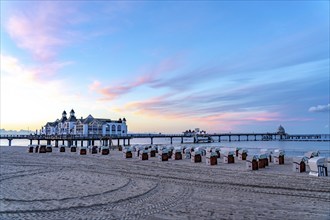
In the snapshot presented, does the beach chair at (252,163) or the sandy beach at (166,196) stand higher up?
the beach chair at (252,163)

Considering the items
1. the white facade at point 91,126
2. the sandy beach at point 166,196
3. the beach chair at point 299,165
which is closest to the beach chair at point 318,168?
the sandy beach at point 166,196

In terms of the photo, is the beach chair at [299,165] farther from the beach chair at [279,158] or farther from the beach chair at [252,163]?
the beach chair at [279,158]

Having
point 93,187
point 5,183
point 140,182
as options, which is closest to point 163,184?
point 140,182

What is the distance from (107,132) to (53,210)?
75737 millimetres

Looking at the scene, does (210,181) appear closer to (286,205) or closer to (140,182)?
(140,182)

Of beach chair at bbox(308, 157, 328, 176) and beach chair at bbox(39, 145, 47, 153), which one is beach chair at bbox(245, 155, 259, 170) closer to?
Answer: beach chair at bbox(308, 157, 328, 176)

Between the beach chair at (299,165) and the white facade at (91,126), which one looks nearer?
the beach chair at (299,165)

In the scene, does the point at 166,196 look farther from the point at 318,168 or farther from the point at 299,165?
the point at 299,165

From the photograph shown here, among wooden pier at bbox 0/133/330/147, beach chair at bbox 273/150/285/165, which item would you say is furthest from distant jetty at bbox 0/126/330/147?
beach chair at bbox 273/150/285/165

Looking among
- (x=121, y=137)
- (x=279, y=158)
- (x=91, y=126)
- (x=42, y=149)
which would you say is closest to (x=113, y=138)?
(x=121, y=137)

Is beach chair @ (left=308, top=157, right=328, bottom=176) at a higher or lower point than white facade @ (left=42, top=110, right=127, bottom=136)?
lower

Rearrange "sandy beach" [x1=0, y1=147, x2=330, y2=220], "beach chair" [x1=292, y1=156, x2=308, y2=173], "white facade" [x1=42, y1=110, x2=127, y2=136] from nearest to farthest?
"sandy beach" [x1=0, y1=147, x2=330, y2=220], "beach chair" [x1=292, y1=156, x2=308, y2=173], "white facade" [x1=42, y1=110, x2=127, y2=136]

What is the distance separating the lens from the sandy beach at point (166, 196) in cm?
641

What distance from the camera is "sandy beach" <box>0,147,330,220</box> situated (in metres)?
6.41
